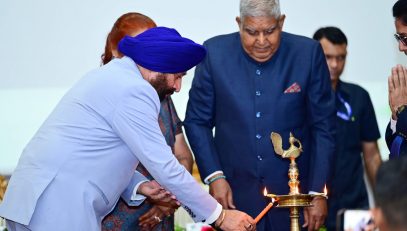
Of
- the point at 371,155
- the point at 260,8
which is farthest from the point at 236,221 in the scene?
the point at 371,155

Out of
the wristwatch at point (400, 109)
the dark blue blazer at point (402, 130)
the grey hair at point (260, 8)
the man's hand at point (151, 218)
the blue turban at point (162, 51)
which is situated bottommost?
the man's hand at point (151, 218)

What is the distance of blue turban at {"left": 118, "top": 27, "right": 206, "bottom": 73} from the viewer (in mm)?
3742

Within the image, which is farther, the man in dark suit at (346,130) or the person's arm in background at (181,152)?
the man in dark suit at (346,130)

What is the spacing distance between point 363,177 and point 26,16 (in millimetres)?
2214

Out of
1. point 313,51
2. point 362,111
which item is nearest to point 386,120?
point 362,111

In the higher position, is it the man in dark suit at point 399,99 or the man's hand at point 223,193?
the man in dark suit at point 399,99

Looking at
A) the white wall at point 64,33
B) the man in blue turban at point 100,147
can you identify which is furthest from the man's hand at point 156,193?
the white wall at point 64,33

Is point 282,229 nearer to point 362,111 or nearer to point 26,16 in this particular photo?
point 362,111

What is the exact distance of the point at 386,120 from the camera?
20.0ft

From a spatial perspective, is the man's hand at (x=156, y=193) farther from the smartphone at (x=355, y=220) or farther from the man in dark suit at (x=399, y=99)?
the smartphone at (x=355, y=220)

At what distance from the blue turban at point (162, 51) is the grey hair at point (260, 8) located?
2.18ft

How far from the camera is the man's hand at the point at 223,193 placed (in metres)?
4.43

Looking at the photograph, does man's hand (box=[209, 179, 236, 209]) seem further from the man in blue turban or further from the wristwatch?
the wristwatch

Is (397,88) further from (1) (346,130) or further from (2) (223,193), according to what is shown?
(1) (346,130)
